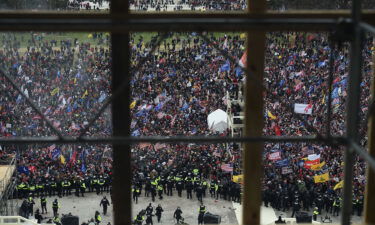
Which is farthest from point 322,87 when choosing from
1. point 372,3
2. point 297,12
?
point 297,12

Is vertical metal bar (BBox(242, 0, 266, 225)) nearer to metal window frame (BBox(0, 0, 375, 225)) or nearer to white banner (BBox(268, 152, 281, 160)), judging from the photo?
metal window frame (BBox(0, 0, 375, 225))

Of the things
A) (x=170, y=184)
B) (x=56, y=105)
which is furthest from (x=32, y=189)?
(x=56, y=105)

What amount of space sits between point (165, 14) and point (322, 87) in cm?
2199

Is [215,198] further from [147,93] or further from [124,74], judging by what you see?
[124,74]

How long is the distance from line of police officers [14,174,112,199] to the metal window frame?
1434 cm

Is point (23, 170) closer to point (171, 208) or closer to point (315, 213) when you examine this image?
point (171, 208)

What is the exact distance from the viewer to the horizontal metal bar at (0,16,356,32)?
3951 mm

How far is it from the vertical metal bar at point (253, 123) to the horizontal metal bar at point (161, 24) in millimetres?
227

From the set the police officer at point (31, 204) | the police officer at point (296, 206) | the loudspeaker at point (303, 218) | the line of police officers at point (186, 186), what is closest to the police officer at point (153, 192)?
the line of police officers at point (186, 186)

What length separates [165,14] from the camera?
13.6ft

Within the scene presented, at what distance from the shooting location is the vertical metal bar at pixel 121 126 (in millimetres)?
4191

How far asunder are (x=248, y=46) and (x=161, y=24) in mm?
756

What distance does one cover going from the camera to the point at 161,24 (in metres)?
3.95

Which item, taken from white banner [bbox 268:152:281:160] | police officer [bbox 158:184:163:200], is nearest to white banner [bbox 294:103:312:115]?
white banner [bbox 268:152:281:160]
